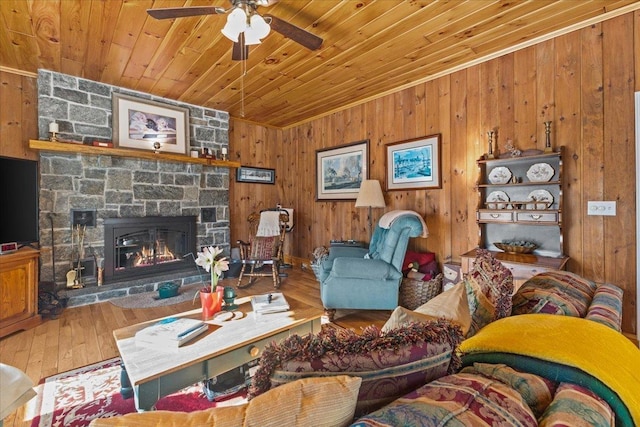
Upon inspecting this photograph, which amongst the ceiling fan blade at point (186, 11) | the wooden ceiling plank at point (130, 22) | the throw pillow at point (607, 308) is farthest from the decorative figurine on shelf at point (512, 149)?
the wooden ceiling plank at point (130, 22)

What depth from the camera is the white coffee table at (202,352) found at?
121 centimetres

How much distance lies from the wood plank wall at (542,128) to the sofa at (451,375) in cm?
173

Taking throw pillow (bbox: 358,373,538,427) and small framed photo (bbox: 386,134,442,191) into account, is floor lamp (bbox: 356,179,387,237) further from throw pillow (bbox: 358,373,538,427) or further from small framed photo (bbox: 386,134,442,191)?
throw pillow (bbox: 358,373,538,427)

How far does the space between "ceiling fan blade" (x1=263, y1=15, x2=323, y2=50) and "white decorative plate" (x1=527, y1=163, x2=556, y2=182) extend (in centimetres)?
Answer: 216

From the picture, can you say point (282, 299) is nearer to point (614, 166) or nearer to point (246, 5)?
point (246, 5)

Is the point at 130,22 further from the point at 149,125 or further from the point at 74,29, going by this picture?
the point at 149,125

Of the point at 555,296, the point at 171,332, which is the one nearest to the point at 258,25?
the point at 171,332

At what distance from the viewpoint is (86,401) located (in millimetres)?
1643

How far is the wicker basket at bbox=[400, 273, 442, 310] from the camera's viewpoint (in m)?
2.99

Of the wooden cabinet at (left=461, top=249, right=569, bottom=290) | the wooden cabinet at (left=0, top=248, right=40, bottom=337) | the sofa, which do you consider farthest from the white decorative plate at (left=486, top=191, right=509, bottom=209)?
the wooden cabinet at (left=0, top=248, right=40, bottom=337)

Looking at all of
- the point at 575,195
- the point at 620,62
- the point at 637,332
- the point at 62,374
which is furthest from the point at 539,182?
the point at 62,374

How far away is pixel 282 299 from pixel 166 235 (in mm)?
2776

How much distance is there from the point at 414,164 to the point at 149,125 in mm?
3470

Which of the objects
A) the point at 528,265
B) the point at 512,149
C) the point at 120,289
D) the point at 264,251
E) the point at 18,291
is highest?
the point at 512,149
